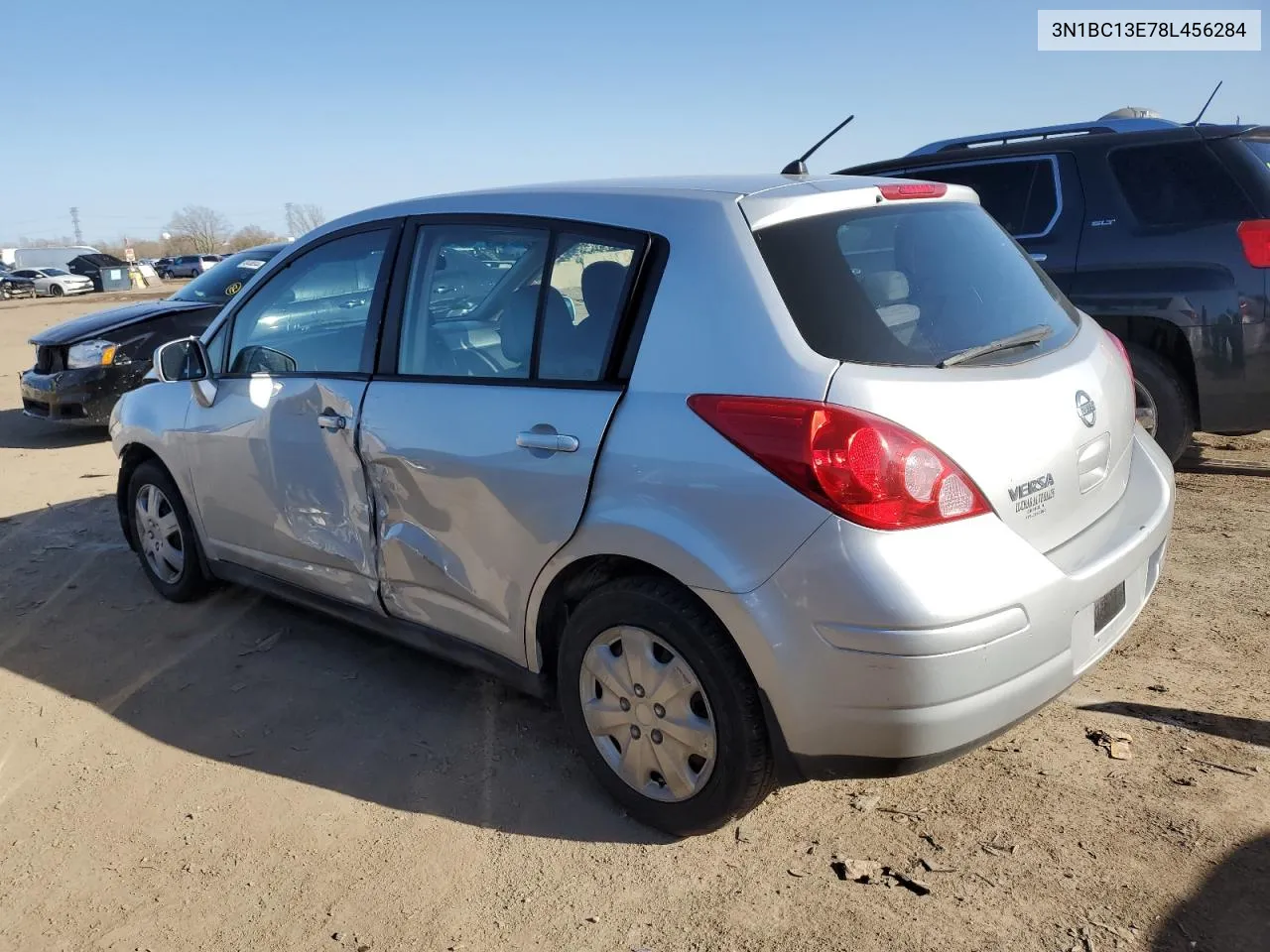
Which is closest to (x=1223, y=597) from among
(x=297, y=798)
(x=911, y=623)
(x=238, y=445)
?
(x=911, y=623)

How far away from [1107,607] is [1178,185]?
3.53 meters

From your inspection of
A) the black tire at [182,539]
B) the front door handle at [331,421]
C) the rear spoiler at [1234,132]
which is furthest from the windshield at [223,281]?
the rear spoiler at [1234,132]

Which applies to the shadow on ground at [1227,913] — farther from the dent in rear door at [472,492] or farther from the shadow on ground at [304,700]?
the dent in rear door at [472,492]

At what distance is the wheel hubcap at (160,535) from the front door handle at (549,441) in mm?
2501

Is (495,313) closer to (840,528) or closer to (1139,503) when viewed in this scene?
(840,528)

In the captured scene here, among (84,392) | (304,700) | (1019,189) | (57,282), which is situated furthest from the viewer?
(57,282)

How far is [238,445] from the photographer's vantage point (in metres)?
4.16

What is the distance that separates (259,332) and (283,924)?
2.43 metres

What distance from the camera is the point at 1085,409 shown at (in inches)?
111

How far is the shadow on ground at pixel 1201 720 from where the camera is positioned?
3.18 meters

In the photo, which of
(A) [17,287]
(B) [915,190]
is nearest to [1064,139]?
(B) [915,190]

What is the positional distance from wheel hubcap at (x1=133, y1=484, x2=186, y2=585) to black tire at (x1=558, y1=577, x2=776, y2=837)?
8.85ft

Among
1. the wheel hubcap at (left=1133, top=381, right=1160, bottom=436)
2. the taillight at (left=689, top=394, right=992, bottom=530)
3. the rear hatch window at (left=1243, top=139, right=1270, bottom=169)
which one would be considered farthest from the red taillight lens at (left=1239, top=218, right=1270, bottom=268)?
the taillight at (left=689, top=394, right=992, bottom=530)

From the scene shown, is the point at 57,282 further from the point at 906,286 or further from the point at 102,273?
the point at 906,286
